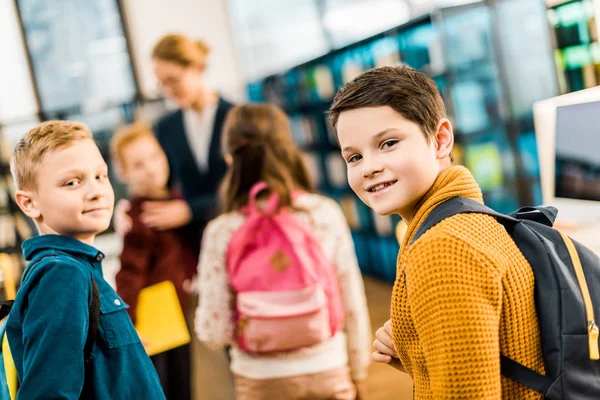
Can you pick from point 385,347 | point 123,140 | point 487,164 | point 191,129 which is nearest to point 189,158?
point 191,129

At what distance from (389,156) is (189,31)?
6.40 m

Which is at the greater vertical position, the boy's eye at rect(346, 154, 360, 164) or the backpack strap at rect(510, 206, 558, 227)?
the boy's eye at rect(346, 154, 360, 164)

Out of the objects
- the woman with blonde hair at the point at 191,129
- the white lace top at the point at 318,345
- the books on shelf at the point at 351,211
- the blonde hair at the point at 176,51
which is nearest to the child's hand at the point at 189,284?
the woman with blonde hair at the point at 191,129

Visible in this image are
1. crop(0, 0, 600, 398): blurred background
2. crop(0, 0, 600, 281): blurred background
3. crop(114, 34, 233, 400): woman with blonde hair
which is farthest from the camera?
crop(0, 0, 600, 281): blurred background

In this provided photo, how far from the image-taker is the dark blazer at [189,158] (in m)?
2.50

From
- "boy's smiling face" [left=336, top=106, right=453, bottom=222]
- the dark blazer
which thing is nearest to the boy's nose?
"boy's smiling face" [left=336, top=106, right=453, bottom=222]

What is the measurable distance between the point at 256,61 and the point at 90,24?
1899 millimetres

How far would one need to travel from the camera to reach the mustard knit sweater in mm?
779

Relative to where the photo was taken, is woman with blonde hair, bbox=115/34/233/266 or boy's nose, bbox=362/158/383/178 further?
woman with blonde hair, bbox=115/34/233/266

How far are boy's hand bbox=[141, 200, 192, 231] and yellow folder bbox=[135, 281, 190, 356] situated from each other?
334mm

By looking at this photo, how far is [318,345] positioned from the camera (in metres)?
1.82

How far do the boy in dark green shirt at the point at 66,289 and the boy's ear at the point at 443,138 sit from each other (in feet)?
1.98

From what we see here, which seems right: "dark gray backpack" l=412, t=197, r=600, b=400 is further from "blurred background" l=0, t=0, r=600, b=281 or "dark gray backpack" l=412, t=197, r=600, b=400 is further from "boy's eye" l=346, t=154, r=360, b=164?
"blurred background" l=0, t=0, r=600, b=281

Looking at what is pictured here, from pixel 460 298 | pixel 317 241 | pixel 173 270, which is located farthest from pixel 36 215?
pixel 173 270
